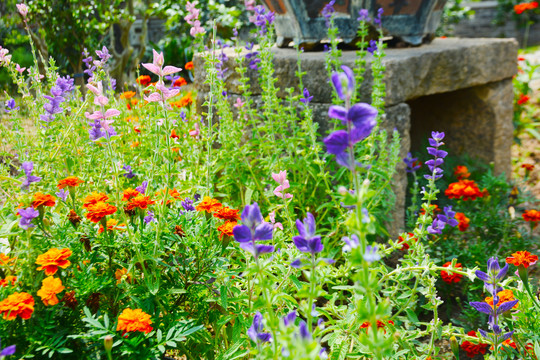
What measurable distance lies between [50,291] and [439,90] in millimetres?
2741

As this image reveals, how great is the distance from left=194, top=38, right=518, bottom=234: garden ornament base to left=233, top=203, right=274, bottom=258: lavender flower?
81.5 inches

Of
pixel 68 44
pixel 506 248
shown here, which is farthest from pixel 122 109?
pixel 68 44

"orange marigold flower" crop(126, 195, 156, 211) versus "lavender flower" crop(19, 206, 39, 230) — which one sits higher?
"lavender flower" crop(19, 206, 39, 230)

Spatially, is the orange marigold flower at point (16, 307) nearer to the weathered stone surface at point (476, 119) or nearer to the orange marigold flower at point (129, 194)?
the orange marigold flower at point (129, 194)

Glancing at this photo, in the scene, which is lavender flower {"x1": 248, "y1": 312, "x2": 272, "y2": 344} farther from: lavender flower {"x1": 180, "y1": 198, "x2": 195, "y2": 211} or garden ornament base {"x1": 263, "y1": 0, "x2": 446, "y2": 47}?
garden ornament base {"x1": 263, "y1": 0, "x2": 446, "y2": 47}

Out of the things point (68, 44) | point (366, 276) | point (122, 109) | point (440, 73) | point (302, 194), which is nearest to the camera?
point (366, 276)

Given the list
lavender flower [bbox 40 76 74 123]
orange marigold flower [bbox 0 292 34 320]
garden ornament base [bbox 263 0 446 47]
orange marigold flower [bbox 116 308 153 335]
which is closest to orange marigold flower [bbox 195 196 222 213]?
orange marigold flower [bbox 116 308 153 335]

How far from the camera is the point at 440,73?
3.43 metres

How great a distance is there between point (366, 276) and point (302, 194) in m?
1.69

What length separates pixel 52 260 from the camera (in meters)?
1.52

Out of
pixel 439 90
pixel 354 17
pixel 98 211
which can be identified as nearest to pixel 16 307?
pixel 98 211

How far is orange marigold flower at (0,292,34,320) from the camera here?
1.40m

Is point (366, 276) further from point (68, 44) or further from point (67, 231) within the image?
point (68, 44)

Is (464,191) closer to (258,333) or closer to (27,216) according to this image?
(258,333)
